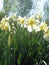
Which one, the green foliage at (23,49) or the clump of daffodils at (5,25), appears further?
the clump of daffodils at (5,25)

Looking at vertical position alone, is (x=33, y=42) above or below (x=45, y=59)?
above

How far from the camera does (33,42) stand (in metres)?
1.59

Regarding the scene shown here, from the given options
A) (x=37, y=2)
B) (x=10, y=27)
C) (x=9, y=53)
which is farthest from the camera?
(x=37, y=2)

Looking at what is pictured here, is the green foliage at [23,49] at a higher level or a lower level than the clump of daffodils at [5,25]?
lower

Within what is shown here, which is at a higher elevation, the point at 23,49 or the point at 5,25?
the point at 5,25

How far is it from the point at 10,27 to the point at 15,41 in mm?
229

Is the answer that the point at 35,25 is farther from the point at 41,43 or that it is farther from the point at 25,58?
the point at 25,58

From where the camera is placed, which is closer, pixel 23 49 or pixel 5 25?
pixel 23 49

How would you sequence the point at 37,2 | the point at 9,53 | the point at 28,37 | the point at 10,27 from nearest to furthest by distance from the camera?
the point at 9,53, the point at 28,37, the point at 10,27, the point at 37,2

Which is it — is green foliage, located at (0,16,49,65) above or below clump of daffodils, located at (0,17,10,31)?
below

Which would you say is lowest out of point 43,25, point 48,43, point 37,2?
point 48,43

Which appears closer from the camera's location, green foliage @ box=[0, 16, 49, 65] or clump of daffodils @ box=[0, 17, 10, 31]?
green foliage @ box=[0, 16, 49, 65]

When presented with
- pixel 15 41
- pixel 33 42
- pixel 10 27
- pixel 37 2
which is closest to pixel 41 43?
pixel 33 42

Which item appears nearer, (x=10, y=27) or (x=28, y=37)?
(x=28, y=37)
